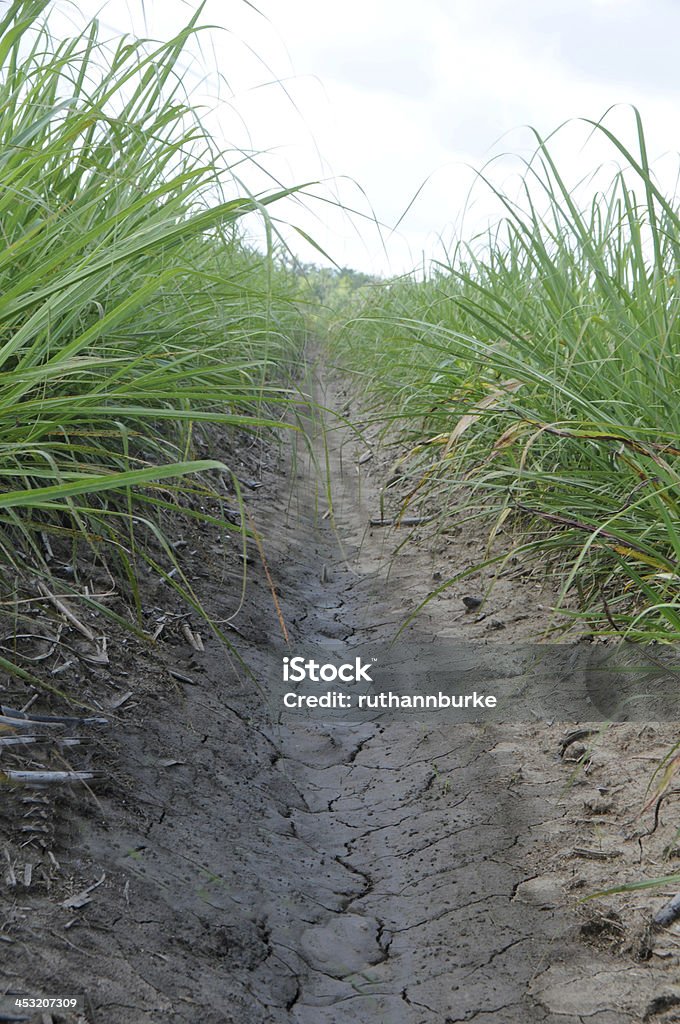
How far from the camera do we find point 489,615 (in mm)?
2436

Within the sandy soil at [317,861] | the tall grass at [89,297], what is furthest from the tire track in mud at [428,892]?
the tall grass at [89,297]

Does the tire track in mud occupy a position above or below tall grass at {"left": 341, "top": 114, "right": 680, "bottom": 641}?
below

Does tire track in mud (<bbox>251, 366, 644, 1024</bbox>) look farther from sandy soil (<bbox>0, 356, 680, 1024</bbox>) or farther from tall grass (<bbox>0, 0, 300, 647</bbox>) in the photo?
tall grass (<bbox>0, 0, 300, 647</bbox>)

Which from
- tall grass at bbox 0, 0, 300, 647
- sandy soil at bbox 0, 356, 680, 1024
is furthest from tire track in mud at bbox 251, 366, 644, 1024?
tall grass at bbox 0, 0, 300, 647

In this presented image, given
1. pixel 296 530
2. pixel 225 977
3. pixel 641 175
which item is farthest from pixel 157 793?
pixel 296 530

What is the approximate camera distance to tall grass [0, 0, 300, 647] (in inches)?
63.7

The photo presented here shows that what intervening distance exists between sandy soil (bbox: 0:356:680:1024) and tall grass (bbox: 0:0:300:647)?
314 millimetres

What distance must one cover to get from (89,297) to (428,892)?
50.8 inches

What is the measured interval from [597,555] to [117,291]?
1.33m

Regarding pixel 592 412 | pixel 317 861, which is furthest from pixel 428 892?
pixel 592 412

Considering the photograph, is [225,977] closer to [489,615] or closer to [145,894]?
[145,894]

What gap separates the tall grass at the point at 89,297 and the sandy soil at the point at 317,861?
0.31 metres

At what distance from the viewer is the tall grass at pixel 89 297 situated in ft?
5.31

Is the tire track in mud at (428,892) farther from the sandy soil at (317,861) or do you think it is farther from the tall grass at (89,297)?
the tall grass at (89,297)
